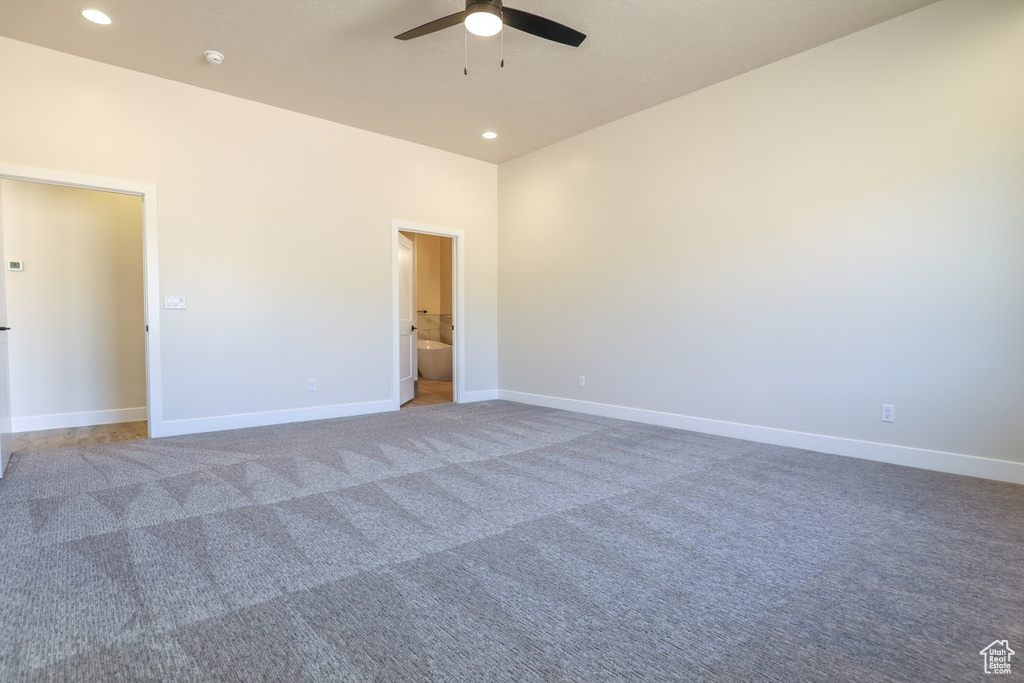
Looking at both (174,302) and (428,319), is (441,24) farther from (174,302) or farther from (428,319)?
(428,319)

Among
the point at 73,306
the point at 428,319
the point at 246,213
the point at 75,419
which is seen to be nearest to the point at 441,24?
the point at 246,213

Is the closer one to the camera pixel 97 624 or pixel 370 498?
pixel 97 624

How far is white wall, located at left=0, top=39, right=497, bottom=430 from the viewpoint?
12.0 feet

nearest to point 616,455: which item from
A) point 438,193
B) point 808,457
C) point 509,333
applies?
point 808,457

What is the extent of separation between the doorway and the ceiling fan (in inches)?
119

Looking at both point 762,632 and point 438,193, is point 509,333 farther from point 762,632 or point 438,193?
point 762,632

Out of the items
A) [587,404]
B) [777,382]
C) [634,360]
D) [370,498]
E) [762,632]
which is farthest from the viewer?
[587,404]

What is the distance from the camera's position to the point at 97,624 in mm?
1519

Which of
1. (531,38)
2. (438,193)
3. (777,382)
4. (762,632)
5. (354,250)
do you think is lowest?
(762,632)

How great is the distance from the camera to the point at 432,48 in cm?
344

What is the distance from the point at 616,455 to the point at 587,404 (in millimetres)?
1672

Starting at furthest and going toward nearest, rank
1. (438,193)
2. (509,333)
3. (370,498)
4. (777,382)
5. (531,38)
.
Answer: (509,333), (438,193), (777,382), (531,38), (370,498)

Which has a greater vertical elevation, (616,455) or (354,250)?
(354,250)

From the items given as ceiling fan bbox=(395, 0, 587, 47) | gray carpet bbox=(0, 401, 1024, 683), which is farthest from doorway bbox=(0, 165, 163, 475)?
ceiling fan bbox=(395, 0, 587, 47)
